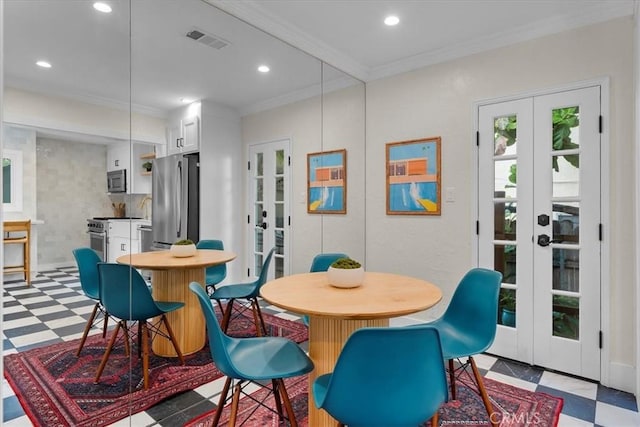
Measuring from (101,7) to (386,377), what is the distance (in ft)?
7.27

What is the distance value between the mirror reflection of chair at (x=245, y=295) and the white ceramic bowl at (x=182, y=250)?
32cm

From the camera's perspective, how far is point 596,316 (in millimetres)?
2537

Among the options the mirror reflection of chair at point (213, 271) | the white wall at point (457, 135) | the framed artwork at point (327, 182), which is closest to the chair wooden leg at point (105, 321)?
the mirror reflection of chair at point (213, 271)

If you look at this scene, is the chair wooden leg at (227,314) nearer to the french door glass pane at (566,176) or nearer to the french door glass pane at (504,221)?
the french door glass pane at (504,221)

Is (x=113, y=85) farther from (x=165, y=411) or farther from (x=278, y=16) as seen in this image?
(x=165, y=411)

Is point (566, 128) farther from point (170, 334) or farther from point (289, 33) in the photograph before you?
point (170, 334)

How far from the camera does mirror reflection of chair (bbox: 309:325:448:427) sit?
1150 millimetres

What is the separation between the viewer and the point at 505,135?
116 inches

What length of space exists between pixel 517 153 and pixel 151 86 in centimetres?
273

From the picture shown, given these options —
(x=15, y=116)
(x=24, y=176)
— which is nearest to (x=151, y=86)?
(x=15, y=116)

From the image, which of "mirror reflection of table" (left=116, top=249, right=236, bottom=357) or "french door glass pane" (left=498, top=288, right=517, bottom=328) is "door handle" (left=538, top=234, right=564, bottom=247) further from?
"mirror reflection of table" (left=116, top=249, right=236, bottom=357)

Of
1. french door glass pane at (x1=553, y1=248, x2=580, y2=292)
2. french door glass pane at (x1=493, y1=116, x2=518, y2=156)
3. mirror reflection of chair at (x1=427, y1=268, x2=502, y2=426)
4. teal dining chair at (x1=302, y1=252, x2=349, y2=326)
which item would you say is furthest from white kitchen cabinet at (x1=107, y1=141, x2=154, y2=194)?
french door glass pane at (x1=553, y1=248, x2=580, y2=292)

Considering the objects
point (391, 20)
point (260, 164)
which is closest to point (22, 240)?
point (260, 164)

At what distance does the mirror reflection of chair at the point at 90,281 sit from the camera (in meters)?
1.85
